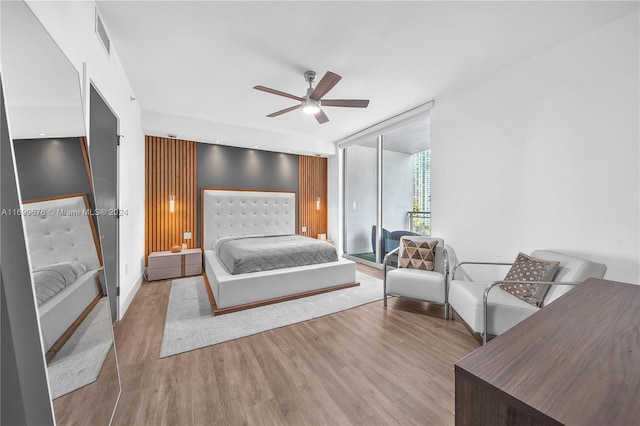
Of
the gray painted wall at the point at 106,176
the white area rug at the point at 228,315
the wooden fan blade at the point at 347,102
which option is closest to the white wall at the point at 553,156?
the wooden fan blade at the point at 347,102

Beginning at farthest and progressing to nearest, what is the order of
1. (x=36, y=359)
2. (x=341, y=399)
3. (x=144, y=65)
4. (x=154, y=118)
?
1. (x=154, y=118)
2. (x=144, y=65)
3. (x=341, y=399)
4. (x=36, y=359)

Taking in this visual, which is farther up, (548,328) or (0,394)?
(548,328)

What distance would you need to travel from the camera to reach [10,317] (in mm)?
795

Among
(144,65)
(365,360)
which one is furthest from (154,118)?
(365,360)

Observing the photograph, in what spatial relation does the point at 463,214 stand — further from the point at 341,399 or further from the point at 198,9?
the point at 198,9

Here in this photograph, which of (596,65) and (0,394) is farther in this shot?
(596,65)

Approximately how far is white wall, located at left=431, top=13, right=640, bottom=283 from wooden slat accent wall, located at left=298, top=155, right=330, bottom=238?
Answer: 3150 millimetres

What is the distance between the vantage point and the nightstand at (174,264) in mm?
3996

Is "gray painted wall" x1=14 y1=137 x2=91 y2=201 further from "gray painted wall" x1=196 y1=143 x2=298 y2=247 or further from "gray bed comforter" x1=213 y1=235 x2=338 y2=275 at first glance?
"gray painted wall" x1=196 y1=143 x2=298 y2=247

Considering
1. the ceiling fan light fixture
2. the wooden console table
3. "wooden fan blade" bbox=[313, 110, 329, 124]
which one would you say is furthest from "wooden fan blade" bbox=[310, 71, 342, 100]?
the wooden console table

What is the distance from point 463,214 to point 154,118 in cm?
483

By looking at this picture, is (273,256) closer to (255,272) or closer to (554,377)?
(255,272)

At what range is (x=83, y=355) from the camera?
4.15ft

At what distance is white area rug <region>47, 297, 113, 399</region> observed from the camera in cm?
103
